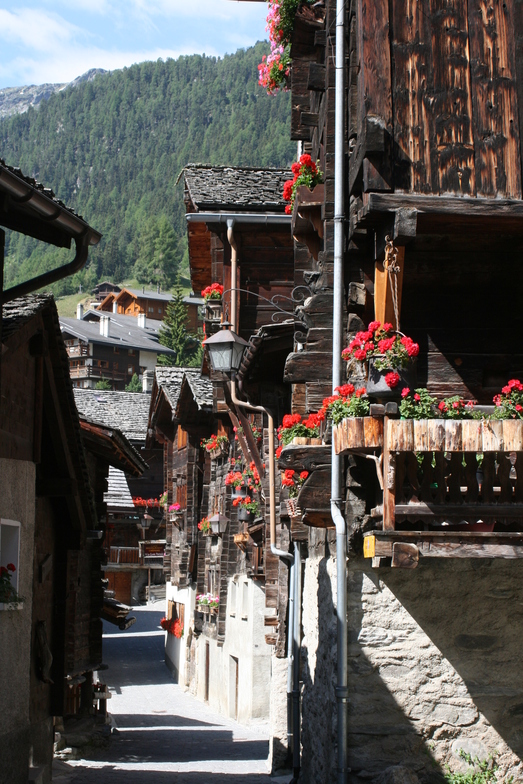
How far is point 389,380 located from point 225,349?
4565mm

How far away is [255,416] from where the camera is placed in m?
16.7

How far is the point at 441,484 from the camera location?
7703mm

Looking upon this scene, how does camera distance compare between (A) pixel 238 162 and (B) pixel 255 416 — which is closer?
(B) pixel 255 416

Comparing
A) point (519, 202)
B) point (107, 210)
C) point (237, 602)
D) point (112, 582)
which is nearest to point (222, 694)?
point (237, 602)

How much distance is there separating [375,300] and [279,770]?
7.67m

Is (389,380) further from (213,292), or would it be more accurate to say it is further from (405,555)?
(213,292)

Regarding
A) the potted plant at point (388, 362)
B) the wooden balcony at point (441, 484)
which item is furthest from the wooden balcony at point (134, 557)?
the wooden balcony at point (441, 484)

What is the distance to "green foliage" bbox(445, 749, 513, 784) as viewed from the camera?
8305 mm

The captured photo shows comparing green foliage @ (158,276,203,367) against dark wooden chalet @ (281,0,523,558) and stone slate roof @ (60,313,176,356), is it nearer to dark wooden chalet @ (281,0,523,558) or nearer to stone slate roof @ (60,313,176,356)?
stone slate roof @ (60,313,176,356)

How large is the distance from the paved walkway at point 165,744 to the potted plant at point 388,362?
23.5ft

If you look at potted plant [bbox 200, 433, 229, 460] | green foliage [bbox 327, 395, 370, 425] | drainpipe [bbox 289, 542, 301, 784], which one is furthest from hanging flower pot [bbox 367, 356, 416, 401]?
potted plant [bbox 200, 433, 229, 460]

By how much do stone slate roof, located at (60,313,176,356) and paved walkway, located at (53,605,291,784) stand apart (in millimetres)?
58435

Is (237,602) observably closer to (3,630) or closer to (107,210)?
(3,630)

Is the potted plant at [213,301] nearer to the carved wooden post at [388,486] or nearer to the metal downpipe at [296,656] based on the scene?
the metal downpipe at [296,656]
